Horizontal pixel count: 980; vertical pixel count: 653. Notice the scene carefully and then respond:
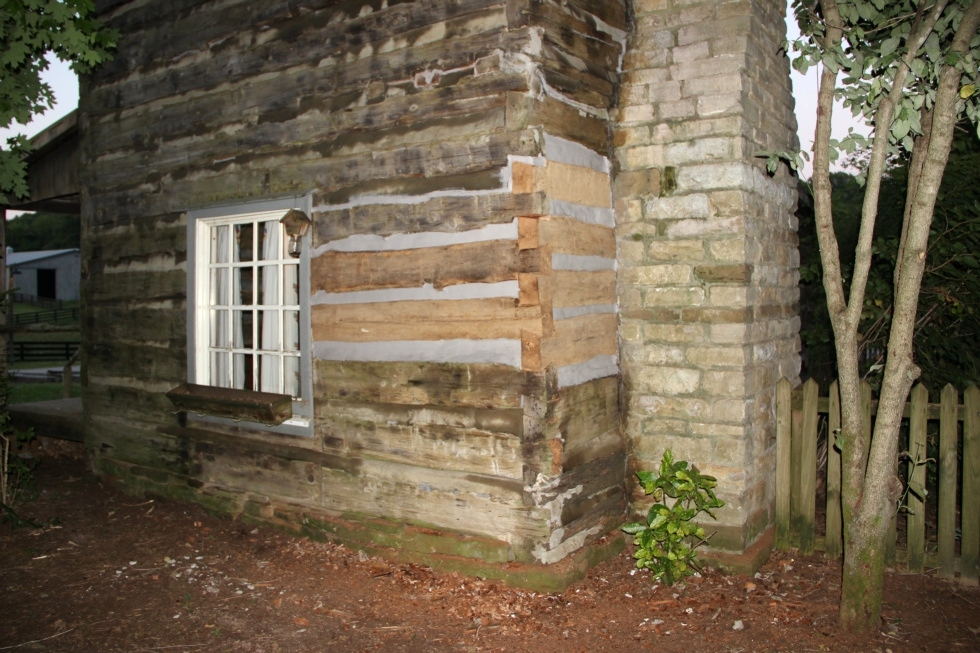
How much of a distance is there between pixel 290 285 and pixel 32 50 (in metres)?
3.65

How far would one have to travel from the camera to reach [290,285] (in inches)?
220

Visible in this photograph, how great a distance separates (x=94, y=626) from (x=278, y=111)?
3.70m

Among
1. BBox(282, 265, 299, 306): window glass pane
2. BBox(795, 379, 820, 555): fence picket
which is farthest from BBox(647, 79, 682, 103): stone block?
BBox(282, 265, 299, 306): window glass pane

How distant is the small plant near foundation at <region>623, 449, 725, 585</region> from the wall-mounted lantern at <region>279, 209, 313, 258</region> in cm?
294

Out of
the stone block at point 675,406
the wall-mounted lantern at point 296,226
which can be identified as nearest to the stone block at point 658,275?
the stone block at point 675,406

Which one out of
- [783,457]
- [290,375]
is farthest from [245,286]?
[783,457]

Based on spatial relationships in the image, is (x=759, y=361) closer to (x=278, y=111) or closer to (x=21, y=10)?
(x=278, y=111)

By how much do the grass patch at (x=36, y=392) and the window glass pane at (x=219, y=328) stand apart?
8.28 meters

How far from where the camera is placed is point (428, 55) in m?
4.67

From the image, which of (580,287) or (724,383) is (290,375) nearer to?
(580,287)

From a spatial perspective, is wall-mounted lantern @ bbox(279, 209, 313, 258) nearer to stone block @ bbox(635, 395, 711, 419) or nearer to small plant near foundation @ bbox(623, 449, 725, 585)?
stone block @ bbox(635, 395, 711, 419)

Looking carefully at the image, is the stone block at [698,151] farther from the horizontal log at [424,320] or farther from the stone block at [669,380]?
the horizontal log at [424,320]

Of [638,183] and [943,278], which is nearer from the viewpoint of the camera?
[638,183]

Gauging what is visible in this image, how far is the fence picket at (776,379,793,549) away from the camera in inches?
201
